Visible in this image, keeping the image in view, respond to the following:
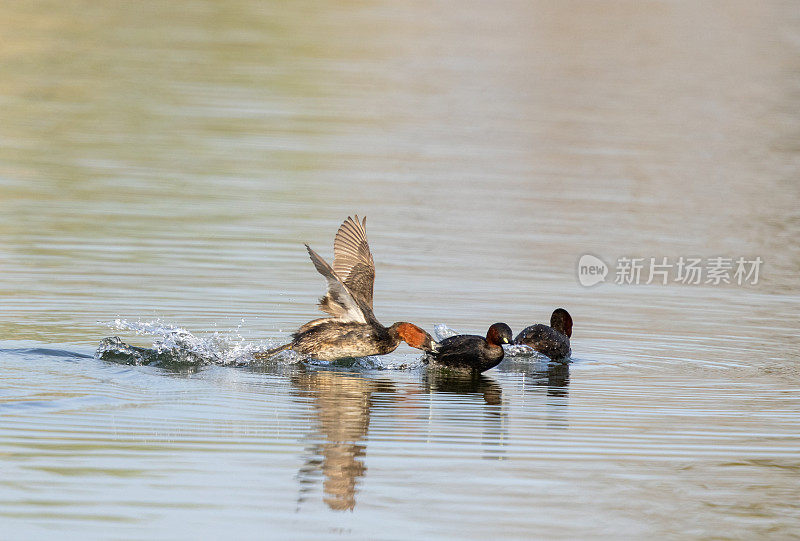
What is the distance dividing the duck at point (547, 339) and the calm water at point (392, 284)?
0.49 ft

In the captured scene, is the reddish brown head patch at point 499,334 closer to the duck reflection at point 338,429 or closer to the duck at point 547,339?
the duck at point 547,339

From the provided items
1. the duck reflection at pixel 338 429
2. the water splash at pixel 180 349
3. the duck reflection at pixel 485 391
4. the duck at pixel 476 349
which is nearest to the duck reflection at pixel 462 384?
the duck reflection at pixel 485 391

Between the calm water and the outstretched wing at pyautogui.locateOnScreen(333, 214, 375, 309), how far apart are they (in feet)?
2.37

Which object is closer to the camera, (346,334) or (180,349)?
(180,349)

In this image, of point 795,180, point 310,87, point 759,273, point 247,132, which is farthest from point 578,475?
point 310,87

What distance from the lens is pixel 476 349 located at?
1284 centimetres

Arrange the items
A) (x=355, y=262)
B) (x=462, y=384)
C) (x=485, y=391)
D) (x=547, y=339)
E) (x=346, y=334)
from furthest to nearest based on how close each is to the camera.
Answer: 1. (x=355, y=262)
2. (x=547, y=339)
3. (x=346, y=334)
4. (x=462, y=384)
5. (x=485, y=391)

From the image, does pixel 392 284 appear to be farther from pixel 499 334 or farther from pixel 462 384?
pixel 462 384

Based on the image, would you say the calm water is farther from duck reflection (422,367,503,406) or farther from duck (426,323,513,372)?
duck (426,323,513,372)

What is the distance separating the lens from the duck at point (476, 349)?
42.0 ft

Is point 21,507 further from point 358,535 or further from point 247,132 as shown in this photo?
point 247,132

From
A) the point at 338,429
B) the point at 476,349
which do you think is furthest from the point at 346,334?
the point at 338,429

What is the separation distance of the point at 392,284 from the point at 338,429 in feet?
19.5

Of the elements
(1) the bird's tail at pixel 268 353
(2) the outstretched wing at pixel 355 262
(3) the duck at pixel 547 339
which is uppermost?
(2) the outstretched wing at pixel 355 262
